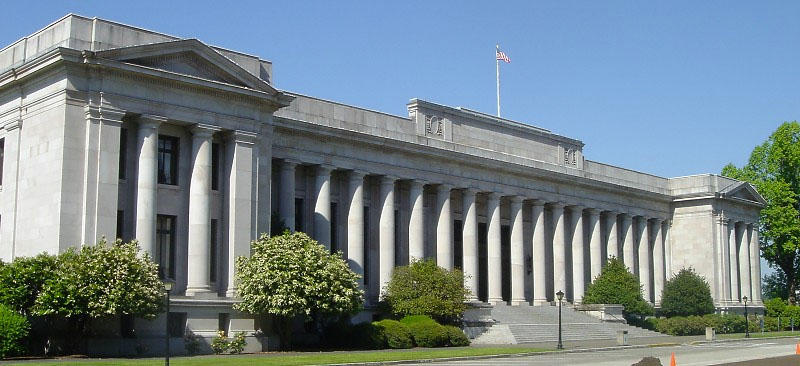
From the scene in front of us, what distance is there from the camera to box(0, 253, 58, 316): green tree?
37.7m

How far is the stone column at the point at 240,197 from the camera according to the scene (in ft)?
152

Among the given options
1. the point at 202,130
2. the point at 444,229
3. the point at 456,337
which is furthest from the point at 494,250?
the point at 202,130

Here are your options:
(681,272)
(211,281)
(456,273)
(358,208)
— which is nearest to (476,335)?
(456,273)

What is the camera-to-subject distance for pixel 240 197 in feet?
154

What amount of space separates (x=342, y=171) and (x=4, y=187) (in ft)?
66.6

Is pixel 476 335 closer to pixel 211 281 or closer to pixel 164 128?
pixel 211 281

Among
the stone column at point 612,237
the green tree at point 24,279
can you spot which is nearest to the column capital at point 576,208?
the stone column at point 612,237

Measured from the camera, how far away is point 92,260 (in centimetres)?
3881

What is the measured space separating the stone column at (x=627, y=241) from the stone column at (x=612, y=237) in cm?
102

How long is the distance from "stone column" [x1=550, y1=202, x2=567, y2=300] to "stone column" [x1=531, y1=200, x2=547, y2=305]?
1601 millimetres

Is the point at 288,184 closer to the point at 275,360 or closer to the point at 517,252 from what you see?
the point at 275,360

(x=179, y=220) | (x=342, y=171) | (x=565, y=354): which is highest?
(x=342, y=171)

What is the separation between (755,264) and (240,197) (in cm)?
6158

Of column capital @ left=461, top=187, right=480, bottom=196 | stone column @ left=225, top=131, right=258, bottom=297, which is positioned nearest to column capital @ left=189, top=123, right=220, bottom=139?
stone column @ left=225, top=131, right=258, bottom=297
